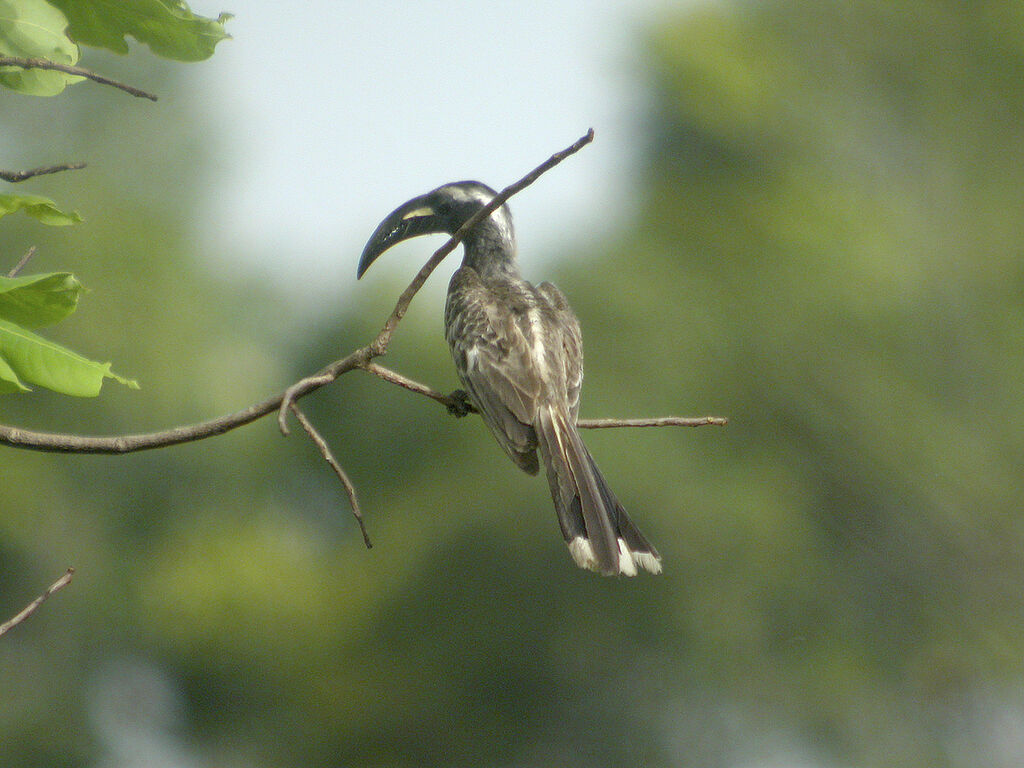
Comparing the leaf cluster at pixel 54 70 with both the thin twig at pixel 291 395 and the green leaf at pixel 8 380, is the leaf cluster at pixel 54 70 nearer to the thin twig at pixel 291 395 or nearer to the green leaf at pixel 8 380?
the green leaf at pixel 8 380

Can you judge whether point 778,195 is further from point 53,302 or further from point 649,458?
point 53,302

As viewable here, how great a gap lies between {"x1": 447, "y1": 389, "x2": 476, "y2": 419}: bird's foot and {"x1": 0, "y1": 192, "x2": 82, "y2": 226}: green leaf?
5.61 ft

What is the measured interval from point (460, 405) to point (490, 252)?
104 centimetres

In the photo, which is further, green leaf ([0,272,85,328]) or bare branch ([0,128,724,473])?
bare branch ([0,128,724,473])

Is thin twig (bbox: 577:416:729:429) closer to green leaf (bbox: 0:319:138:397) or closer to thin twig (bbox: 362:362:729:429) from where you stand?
thin twig (bbox: 362:362:729:429)

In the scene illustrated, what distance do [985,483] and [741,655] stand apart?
224 inches

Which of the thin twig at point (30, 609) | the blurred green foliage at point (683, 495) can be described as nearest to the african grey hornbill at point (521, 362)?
the thin twig at point (30, 609)

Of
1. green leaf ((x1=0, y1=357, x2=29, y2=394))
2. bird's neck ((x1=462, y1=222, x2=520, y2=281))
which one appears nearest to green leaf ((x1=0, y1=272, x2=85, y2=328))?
green leaf ((x1=0, y1=357, x2=29, y2=394))

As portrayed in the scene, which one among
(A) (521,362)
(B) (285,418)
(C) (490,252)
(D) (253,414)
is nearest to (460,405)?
(A) (521,362)

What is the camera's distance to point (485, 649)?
914 inches

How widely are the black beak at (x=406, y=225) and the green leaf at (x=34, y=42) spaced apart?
206 centimetres

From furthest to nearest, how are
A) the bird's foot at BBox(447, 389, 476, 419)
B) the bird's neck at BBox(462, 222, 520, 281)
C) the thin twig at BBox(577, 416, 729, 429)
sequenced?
the bird's neck at BBox(462, 222, 520, 281) < the bird's foot at BBox(447, 389, 476, 419) < the thin twig at BBox(577, 416, 729, 429)

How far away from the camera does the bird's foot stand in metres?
3.61

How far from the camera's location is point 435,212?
423 centimetres
